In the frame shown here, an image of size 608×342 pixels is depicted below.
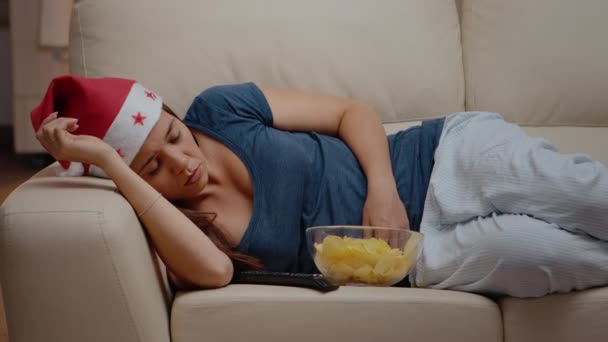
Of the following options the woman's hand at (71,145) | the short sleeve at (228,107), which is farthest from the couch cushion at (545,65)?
the woman's hand at (71,145)

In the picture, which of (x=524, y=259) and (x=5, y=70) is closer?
(x=524, y=259)

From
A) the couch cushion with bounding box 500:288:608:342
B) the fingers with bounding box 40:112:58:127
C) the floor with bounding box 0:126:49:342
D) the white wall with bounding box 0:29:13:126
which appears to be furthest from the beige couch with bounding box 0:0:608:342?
the white wall with bounding box 0:29:13:126

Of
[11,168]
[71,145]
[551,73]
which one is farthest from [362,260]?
[11,168]

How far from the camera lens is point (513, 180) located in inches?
59.0

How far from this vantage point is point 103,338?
1300mm

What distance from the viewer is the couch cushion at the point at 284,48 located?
190 centimetres

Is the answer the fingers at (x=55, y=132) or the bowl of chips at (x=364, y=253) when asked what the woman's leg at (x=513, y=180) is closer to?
the bowl of chips at (x=364, y=253)

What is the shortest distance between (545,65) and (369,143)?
0.57 m

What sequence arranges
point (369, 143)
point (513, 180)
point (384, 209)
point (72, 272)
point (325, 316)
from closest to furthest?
point (72, 272) < point (325, 316) < point (513, 180) < point (384, 209) < point (369, 143)

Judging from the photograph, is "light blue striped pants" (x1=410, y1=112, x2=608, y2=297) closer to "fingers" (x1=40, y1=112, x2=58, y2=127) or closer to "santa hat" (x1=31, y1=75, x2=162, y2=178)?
"santa hat" (x1=31, y1=75, x2=162, y2=178)

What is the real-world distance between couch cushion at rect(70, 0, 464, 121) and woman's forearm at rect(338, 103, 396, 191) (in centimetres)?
20

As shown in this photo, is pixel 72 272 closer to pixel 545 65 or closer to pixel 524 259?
pixel 524 259

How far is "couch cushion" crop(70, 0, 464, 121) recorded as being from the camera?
1.90 m

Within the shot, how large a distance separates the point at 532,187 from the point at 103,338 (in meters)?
0.74
